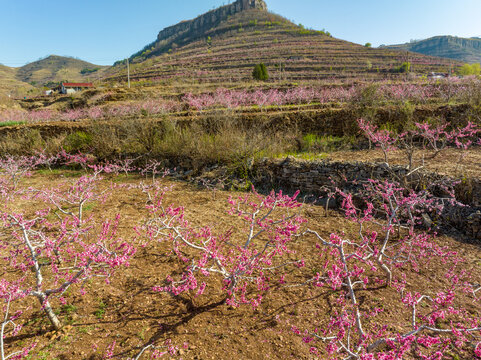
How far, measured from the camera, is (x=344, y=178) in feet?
15.8

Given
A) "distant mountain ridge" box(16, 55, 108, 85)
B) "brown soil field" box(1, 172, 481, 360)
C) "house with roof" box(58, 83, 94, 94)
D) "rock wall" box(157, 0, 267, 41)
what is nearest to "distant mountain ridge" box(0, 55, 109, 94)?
"distant mountain ridge" box(16, 55, 108, 85)

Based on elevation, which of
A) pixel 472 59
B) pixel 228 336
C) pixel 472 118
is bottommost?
pixel 228 336

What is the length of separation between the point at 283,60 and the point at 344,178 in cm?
5256

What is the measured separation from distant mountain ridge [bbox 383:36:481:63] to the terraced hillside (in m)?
103

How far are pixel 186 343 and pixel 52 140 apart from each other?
10.2 meters

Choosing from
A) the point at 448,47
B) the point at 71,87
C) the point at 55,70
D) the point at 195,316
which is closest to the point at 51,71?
the point at 55,70

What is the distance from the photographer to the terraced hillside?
130 feet

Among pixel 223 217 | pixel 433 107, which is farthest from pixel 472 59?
pixel 223 217

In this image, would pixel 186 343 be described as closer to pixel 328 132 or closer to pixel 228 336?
A: pixel 228 336

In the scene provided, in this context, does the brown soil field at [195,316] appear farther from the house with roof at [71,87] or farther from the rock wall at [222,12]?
the rock wall at [222,12]

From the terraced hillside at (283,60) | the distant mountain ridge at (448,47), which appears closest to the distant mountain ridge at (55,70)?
the terraced hillside at (283,60)

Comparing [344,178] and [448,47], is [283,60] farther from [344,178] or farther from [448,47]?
[448,47]

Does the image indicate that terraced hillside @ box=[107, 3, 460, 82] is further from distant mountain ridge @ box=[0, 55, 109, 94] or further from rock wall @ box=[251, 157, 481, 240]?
distant mountain ridge @ box=[0, 55, 109, 94]

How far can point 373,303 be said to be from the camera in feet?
7.87
